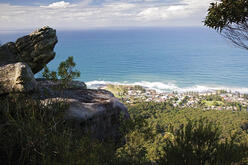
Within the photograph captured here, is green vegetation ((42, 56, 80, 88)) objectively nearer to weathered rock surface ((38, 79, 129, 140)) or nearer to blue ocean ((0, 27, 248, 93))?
weathered rock surface ((38, 79, 129, 140))

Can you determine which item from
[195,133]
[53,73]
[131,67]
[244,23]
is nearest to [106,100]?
[53,73]

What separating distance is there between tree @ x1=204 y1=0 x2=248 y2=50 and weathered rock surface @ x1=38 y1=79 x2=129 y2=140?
3.65m

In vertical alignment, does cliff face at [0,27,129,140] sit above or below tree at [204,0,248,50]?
below

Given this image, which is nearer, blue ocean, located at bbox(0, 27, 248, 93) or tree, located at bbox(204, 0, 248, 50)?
tree, located at bbox(204, 0, 248, 50)

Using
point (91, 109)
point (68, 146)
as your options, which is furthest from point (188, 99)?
point (68, 146)

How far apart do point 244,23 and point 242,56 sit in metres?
130

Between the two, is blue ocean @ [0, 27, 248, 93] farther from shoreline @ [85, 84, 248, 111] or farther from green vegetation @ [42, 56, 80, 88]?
green vegetation @ [42, 56, 80, 88]

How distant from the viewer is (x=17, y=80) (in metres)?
4.90

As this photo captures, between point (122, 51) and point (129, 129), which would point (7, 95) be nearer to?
point (129, 129)

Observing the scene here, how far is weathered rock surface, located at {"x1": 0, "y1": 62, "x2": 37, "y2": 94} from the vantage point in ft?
15.9

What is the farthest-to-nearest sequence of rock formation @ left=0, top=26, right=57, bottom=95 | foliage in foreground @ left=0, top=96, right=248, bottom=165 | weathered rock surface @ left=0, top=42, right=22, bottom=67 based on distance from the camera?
1. rock formation @ left=0, top=26, right=57, bottom=95
2. weathered rock surface @ left=0, top=42, right=22, bottom=67
3. foliage in foreground @ left=0, top=96, right=248, bottom=165

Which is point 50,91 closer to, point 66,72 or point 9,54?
point 66,72

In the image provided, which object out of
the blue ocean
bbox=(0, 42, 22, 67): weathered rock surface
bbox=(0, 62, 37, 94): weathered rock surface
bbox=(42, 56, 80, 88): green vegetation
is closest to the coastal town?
the blue ocean

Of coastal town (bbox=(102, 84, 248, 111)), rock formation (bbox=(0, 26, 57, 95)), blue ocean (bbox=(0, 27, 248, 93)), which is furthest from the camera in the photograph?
blue ocean (bbox=(0, 27, 248, 93))
